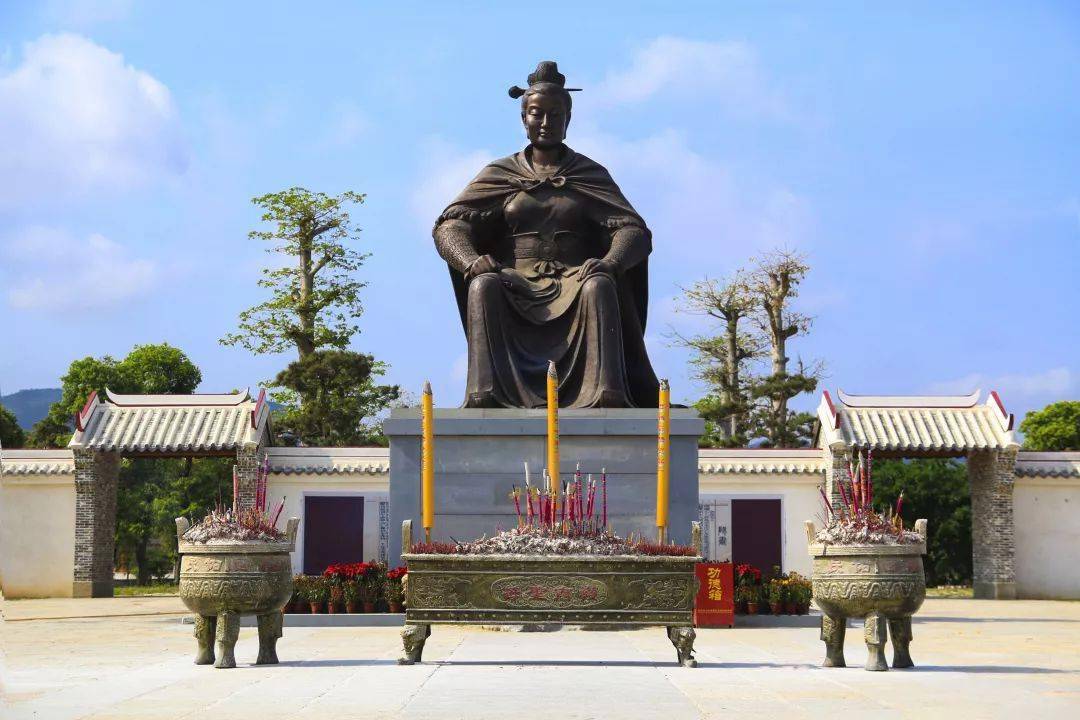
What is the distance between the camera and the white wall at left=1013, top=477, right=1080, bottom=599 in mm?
19391

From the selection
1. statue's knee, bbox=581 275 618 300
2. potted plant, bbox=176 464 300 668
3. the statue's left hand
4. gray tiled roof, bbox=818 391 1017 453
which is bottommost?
potted plant, bbox=176 464 300 668

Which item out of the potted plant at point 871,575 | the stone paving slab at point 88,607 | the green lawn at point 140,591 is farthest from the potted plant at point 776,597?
the green lawn at point 140,591

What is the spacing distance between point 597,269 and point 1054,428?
26.1 metres

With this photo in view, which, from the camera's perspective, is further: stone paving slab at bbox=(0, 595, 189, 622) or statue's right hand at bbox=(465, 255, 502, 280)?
stone paving slab at bbox=(0, 595, 189, 622)

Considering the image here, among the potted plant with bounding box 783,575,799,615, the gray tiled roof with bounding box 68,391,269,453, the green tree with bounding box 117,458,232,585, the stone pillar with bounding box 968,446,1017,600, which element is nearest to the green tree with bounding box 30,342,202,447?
the green tree with bounding box 117,458,232,585

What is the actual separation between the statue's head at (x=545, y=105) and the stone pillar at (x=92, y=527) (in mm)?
10405

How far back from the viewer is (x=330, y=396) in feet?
80.3

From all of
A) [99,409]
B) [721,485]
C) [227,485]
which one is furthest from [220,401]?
[721,485]

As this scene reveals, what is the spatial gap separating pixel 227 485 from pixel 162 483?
1.87m

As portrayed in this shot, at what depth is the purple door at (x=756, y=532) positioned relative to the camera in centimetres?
1958

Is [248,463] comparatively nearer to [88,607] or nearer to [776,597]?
[88,607]

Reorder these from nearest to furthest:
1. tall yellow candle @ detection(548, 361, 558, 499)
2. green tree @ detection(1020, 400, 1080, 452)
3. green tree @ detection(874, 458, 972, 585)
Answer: tall yellow candle @ detection(548, 361, 558, 499) → green tree @ detection(874, 458, 972, 585) → green tree @ detection(1020, 400, 1080, 452)

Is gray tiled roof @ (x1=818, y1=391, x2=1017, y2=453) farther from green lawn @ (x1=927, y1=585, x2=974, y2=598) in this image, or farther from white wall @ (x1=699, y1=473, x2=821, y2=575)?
green lawn @ (x1=927, y1=585, x2=974, y2=598)

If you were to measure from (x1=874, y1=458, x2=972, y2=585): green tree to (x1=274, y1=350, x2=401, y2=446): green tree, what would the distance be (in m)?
9.42
